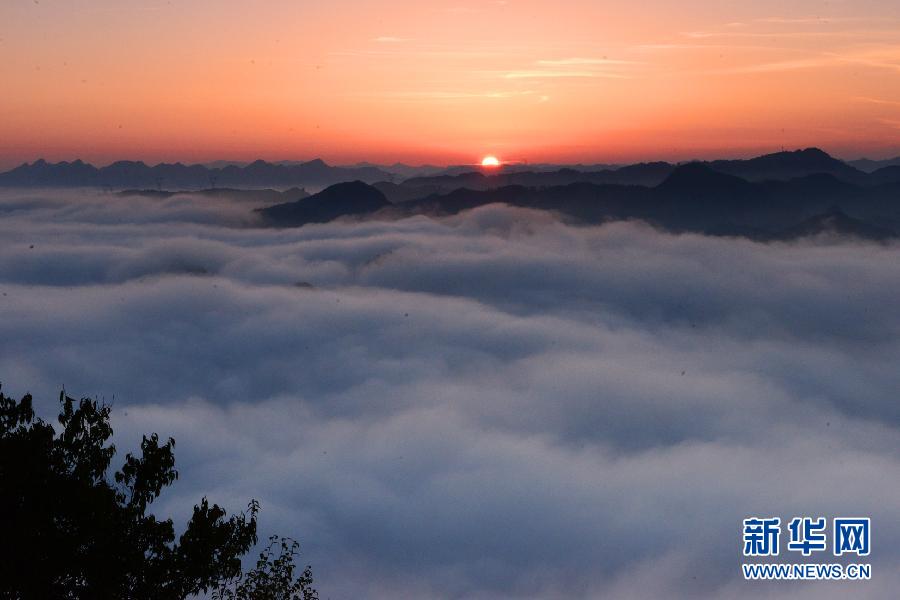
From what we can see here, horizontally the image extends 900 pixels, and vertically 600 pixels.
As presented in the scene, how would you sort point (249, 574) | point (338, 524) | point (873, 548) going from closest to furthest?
1. point (249, 574)
2. point (873, 548)
3. point (338, 524)

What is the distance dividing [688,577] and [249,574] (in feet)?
486

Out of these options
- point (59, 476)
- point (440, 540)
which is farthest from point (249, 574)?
point (440, 540)

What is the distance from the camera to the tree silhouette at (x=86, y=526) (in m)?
24.3

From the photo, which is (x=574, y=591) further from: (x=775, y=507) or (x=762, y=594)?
(x=775, y=507)

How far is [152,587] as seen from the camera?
26562mm

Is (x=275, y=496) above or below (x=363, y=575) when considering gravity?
above

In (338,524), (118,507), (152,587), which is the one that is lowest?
(152,587)

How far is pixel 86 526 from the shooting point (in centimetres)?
2491

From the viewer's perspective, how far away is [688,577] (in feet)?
525

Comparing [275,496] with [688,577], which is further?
[275,496]

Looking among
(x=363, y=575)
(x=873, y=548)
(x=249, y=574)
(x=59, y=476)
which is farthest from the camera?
(x=363, y=575)

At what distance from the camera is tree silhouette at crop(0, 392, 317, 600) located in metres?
24.3

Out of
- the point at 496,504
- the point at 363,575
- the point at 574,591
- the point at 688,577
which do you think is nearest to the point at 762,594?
the point at 688,577

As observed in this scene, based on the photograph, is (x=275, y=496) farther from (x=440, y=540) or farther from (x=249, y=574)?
(x=249, y=574)
